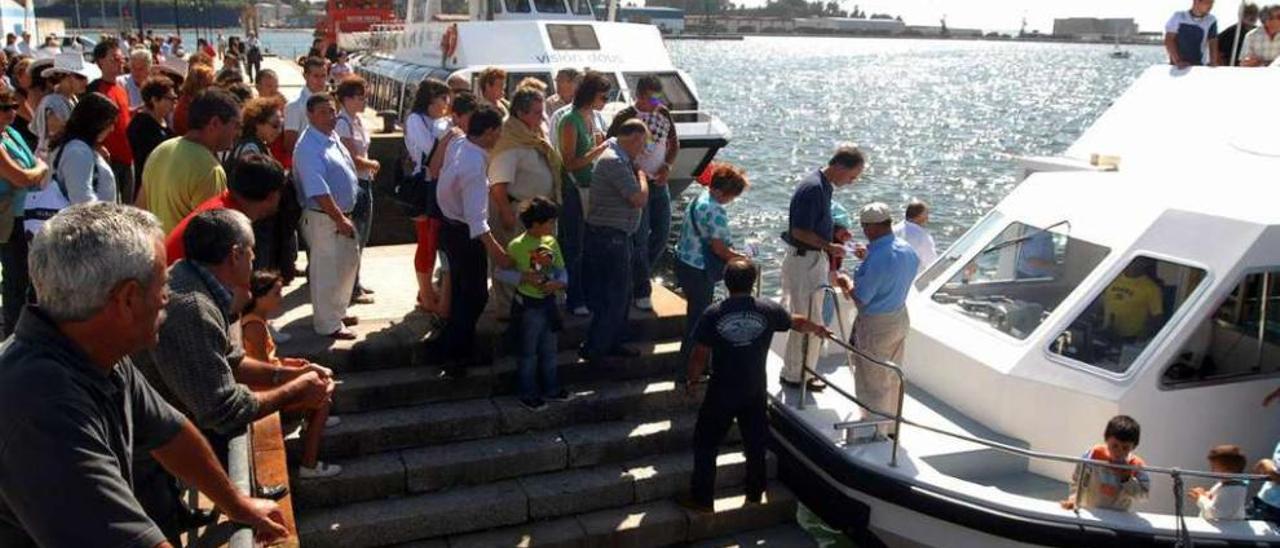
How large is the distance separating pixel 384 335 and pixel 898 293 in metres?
3.31

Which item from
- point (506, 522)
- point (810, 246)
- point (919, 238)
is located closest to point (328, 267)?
point (506, 522)

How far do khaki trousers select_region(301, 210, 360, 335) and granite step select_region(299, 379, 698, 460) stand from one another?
74cm

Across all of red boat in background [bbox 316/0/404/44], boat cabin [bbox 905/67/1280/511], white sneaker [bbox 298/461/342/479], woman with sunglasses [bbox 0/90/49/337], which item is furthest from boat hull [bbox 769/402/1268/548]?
red boat in background [bbox 316/0/404/44]

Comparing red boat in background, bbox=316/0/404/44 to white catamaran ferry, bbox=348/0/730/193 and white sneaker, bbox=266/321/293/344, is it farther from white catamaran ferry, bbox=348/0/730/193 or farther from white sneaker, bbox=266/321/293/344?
white sneaker, bbox=266/321/293/344

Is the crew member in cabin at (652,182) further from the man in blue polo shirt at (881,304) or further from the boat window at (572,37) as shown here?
the boat window at (572,37)

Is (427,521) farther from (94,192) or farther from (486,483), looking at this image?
(94,192)

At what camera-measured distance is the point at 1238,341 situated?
19.1ft

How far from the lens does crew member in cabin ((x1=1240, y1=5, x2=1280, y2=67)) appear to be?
30.7 ft

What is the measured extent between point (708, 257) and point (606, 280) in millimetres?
708

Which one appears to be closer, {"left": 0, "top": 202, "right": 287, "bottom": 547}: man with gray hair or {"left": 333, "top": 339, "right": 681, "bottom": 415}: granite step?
{"left": 0, "top": 202, "right": 287, "bottom": 547}: man with gray hair

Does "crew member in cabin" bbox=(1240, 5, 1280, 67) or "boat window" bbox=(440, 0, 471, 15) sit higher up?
"boat window" bbox=(440, 0, 471, 15)

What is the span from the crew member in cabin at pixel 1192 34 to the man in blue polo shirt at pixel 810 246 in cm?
461

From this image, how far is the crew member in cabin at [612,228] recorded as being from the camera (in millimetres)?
6301

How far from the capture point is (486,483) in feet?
19.6
